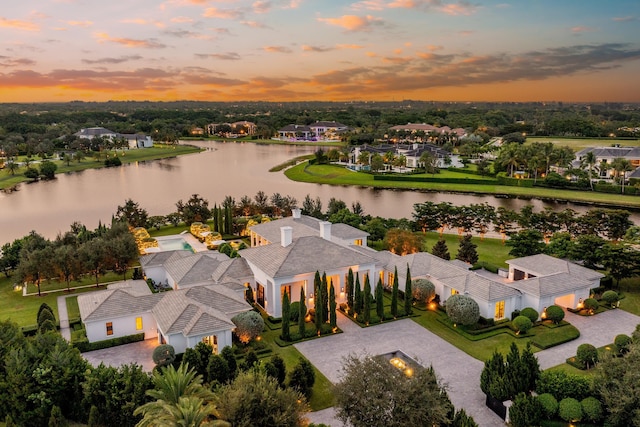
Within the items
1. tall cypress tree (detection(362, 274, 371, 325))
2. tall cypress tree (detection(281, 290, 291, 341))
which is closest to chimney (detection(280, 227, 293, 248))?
tall cypress tree (detection(281, 290, 291, 341))

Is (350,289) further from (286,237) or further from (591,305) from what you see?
(591,305)

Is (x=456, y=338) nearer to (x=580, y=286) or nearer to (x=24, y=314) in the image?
(x=580, y=286)

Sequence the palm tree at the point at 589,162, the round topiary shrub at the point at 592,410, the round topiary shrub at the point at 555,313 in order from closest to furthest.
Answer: the round topiary shrub at the point at 592,410 → the round topiary shrub at the point at 555,313 → the palm tree at the point at 589,162

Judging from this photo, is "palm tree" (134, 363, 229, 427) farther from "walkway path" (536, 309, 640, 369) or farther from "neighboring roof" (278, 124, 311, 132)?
"neighboring roof" (278, 124, 311, 132)

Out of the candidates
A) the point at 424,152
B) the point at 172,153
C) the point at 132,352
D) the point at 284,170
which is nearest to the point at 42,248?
the point at 132,352

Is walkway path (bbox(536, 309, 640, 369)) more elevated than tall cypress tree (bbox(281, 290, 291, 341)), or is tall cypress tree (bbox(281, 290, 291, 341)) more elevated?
tall cypress tree (bbox(281, 290, 291, 341))

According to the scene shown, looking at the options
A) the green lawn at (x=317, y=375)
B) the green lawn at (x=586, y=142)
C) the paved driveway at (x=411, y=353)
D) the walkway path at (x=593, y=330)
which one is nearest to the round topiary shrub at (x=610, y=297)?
the walkway path at (x=593, y=330)

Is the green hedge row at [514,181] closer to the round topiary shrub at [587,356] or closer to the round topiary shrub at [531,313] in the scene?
the round topiary shrub at [531,313]
